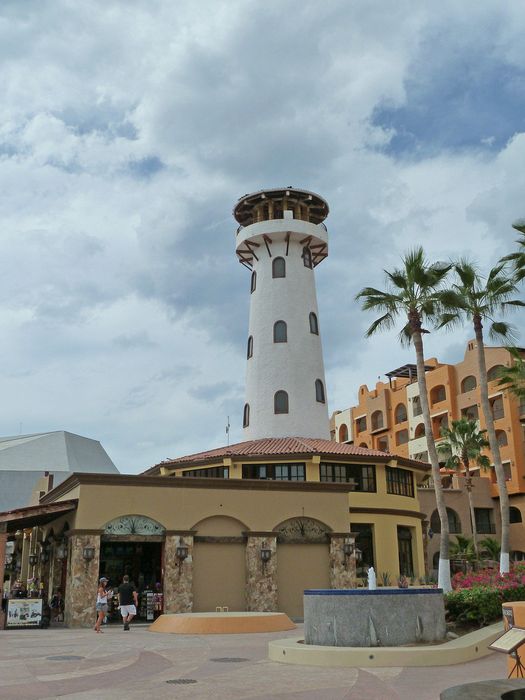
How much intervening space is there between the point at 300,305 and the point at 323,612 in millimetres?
27630

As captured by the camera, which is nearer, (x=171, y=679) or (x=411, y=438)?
(x=171, y=679)

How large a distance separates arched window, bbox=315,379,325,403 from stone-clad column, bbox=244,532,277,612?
13.6 meters

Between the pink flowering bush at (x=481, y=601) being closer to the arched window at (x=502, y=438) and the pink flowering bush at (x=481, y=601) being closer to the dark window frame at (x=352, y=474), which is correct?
the dark window frame at (x=352, y=474)

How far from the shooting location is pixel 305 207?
43.8 metres

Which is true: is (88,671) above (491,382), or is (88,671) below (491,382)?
below

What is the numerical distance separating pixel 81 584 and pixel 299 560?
847 cm

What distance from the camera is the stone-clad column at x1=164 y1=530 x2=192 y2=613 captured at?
25859mm

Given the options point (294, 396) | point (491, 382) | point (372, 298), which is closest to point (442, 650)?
point (372, 298)

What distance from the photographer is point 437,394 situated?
6450cm

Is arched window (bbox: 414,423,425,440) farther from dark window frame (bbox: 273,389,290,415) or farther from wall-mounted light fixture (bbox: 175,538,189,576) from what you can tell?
wall-mounted light fixture (bbox: 175,538,189,576)

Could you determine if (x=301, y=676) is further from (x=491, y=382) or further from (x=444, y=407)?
(x=444, y=407)

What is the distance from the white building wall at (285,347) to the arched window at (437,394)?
83.3 ft

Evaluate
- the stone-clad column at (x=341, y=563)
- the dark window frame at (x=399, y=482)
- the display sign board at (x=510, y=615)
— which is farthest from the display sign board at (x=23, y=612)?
the dark window frame at (x=399, y=482)

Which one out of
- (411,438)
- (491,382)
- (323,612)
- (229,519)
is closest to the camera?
(323,612)
